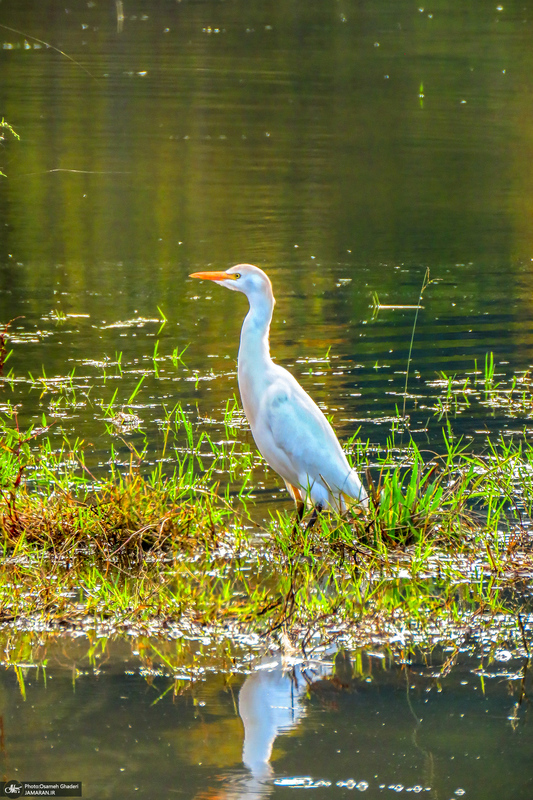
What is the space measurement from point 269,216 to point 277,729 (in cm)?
1033

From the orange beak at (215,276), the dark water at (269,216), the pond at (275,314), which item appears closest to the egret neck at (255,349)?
the orange beak at (215,276)

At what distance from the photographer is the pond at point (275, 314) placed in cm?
363

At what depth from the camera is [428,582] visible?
15.9 feet

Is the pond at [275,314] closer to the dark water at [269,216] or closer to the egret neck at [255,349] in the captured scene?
the dark water at [269,216]

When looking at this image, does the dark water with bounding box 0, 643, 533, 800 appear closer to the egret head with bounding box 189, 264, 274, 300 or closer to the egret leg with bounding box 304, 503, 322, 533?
the egret leg with bounding box 304, 503, 322, 533

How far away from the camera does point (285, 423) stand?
5.32 meters

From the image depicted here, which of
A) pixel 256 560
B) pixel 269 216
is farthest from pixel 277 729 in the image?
pixel 269 216

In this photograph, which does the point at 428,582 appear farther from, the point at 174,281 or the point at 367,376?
the point at 174,281

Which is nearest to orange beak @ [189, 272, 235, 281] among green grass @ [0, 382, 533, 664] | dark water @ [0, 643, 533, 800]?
green grass @ [0, 382, 533, 664]

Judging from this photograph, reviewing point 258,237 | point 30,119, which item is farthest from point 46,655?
point 30,119

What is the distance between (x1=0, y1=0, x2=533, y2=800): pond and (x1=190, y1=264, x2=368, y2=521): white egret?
1.72ft

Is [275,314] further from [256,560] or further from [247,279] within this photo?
[256,560]

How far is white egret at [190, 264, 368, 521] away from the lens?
5289mm

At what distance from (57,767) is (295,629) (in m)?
1.10
